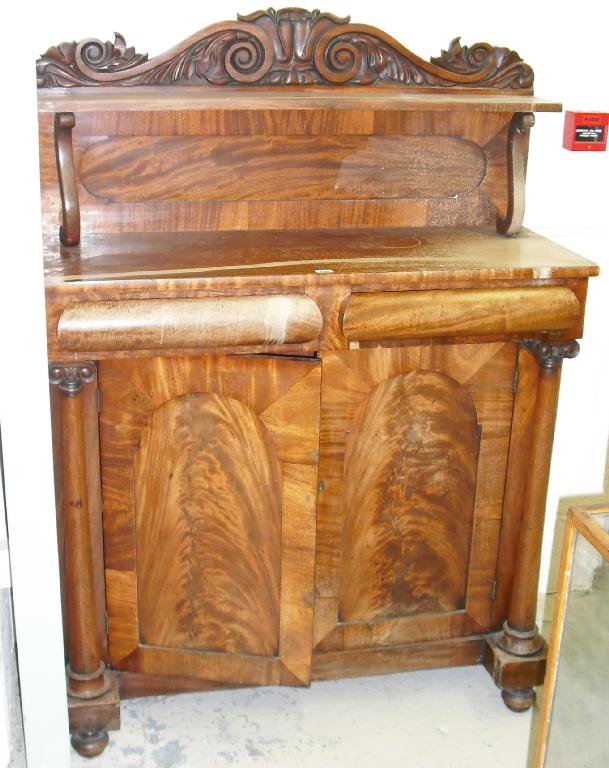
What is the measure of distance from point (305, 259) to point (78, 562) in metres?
0.83

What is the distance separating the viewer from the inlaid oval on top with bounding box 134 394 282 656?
222 centimetres

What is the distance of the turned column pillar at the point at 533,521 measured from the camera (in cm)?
229

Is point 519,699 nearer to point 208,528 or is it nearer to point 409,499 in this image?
point 409,499

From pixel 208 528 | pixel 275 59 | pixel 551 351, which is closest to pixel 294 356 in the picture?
pixel 208 528

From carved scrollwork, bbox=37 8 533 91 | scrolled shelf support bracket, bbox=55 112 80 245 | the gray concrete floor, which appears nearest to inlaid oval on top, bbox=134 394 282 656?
the gray concrete floor

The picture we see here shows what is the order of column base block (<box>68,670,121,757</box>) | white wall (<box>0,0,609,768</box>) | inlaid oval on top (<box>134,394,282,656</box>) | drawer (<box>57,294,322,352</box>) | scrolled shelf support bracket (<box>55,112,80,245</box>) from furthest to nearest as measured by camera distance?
column base block (<box>68,670,121,757</box>) → inlaid oval on top (<box>134,394,282,656</box>) → scrolled shelf support bracket (<box>55,112,80,245</box>) → drawer (<box>57,294,322,352</box>) → white wall (<box>0,0,609,768</box>)

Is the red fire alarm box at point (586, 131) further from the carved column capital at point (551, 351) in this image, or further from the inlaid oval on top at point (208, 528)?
the inlaid oval on top at point (208, 528)

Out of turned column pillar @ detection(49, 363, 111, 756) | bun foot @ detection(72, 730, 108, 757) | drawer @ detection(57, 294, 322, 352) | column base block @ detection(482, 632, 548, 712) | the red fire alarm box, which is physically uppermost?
the red fire alarm box

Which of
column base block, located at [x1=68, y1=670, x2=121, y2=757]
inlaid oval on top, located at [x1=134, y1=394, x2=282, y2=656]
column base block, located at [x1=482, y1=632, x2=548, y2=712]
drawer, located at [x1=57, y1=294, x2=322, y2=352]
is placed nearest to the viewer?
drawer, located at [x1=57, y1=294, x2=322, y2=352]

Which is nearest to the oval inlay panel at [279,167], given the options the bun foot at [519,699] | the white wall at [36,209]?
the white wall at [36,209]

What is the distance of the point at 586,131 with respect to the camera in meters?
2.63

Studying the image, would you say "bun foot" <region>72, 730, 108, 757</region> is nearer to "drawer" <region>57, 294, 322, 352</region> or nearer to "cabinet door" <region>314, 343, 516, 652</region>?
"cabinet door" <region>314, 343, 516, 652</region>

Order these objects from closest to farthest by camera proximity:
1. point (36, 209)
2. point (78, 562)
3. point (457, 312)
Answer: point (36, 209), point (457, 312), point (78, 562)

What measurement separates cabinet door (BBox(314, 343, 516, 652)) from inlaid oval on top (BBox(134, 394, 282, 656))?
135 mm
